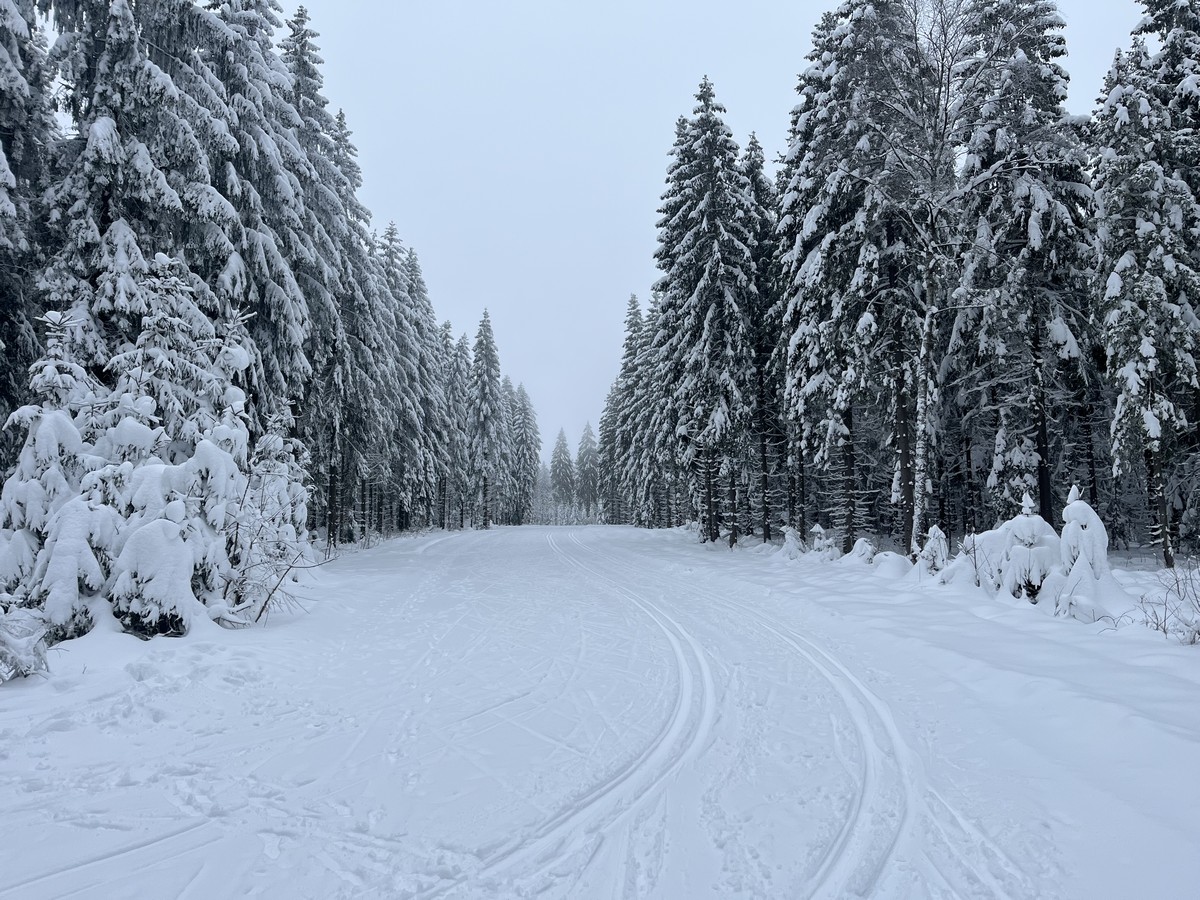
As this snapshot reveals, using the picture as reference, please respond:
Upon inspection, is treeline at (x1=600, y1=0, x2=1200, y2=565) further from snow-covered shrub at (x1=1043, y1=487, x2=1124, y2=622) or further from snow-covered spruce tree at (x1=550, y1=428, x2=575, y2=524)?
snow-covered spruce tree at (x1=550, y1=428, x2=575, y2=524)

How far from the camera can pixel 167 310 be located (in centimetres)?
870

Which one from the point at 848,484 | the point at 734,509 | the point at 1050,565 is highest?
the point at 848,484

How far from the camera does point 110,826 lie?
335cm

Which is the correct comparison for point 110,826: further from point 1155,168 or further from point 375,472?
point 375,472

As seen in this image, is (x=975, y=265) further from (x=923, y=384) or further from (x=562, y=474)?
(x=562, y=474)

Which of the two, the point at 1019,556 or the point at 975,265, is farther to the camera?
the point at 975,265

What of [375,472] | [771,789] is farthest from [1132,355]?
[375,472]

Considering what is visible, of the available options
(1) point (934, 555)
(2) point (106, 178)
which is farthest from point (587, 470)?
(2) point (106, 178)

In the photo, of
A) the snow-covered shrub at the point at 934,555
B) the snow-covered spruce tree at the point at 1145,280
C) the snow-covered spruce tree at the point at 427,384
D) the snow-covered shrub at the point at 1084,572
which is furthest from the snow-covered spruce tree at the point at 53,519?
the snow-covered spruce tree at the point at 427,384

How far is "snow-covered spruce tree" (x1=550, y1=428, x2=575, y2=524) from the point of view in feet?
265

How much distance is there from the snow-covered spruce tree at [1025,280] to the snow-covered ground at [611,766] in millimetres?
9114

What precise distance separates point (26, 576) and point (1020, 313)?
61.2 feet

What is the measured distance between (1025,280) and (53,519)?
1993cm

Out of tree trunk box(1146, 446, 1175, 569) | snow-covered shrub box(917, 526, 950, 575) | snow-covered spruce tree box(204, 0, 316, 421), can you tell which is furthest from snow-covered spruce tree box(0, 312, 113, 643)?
tree trunk box(1146, 446, 1175, 569)
